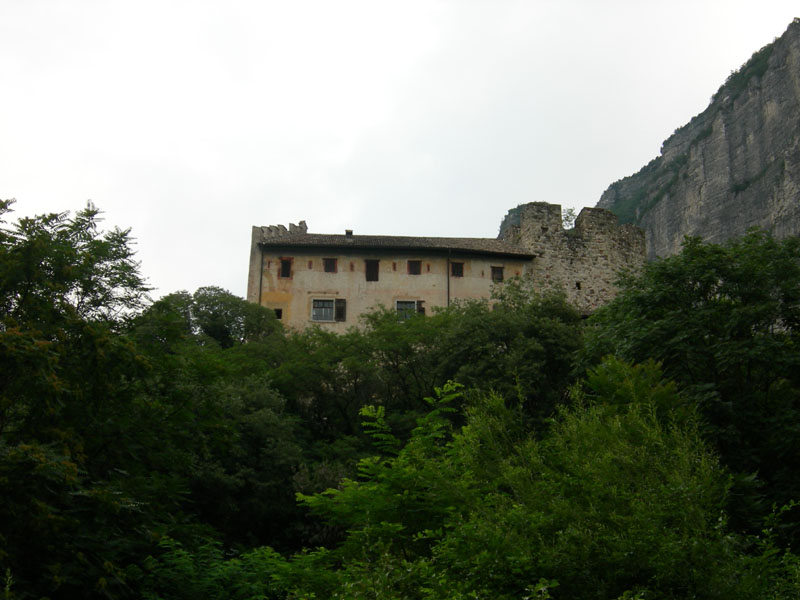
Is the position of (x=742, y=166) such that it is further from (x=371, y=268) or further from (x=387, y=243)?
(x=371, y=268)

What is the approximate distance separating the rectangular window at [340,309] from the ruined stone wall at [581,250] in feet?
31.6

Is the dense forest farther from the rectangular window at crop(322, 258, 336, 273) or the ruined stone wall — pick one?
the ruined stone wall

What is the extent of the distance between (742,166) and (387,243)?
67953mm

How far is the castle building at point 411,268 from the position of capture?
39.8 metres

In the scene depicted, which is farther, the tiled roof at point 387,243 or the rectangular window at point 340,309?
the tiled roof at point 387,243

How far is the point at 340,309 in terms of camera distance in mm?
39844

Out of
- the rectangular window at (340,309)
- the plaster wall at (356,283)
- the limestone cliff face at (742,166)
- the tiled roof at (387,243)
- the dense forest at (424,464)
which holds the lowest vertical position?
the dense forest at (424,464)

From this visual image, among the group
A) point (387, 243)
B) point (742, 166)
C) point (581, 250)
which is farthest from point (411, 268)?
point (742, 166)

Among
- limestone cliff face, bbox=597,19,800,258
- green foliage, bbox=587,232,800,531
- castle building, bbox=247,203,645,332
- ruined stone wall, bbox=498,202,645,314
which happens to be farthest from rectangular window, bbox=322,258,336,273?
limestone cliff face, bbox=597,19,800,258

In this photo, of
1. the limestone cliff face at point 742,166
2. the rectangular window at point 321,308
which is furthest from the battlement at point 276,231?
the limestone cliff face at point 742,166

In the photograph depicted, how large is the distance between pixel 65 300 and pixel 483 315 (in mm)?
15227

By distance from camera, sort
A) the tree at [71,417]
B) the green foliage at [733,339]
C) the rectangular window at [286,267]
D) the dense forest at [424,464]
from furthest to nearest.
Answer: the rectangular window at [286,267] < the green foliage at [733,339] < the tree at [71,417] < the dense forest at [424,464]

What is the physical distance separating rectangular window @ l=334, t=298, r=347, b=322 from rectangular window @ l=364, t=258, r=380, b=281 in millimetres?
1758

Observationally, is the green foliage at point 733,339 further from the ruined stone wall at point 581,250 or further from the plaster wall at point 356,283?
the ruined stone wall at point 581,250
